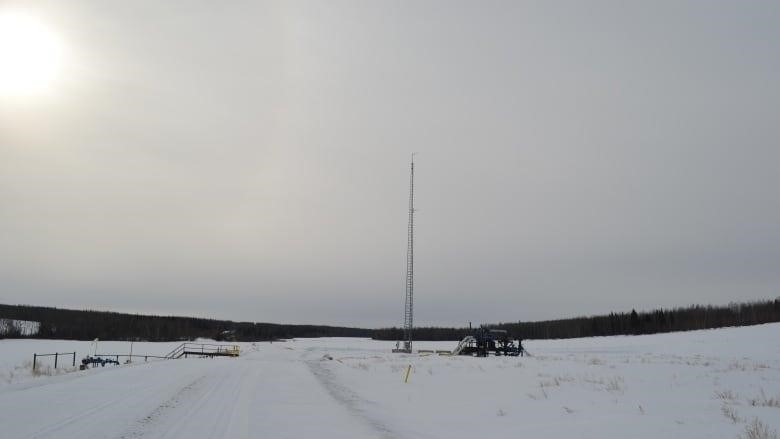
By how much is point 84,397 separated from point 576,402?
1299 cm

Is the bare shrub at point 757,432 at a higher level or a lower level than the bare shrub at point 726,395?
higher

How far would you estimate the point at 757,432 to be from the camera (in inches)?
361

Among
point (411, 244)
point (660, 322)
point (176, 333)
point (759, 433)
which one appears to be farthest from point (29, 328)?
point (759, 433)

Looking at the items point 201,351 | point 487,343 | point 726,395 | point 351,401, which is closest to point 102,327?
point 201,351

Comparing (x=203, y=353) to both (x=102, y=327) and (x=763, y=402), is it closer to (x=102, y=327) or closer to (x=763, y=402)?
(x=763, y=402)

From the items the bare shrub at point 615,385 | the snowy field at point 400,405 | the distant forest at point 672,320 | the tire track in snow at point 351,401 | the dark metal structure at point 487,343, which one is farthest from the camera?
the distant forest at point 672,320

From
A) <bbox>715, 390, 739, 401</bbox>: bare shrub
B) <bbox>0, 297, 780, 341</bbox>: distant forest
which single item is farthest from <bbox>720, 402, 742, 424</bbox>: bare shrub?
<bbox>0, 297, 780, 341</bbox>: distant forest

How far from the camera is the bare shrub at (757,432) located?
8.99 metres

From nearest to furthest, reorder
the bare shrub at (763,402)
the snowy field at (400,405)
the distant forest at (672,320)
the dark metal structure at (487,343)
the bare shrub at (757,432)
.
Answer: the bare shrub at (757,432) → the snowy field at (400,405) → the bare shrub at (763,402) → the dark metal structure at (487,343) → the distant forest at (672,320)

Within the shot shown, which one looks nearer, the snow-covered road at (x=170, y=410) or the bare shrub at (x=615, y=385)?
the snow-covered road at (x=170, y=410)

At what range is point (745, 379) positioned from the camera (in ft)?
65.6

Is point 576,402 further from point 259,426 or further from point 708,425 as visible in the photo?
point 259,426

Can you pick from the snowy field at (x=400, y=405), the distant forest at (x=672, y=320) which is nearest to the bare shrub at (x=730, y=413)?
the snowy field at (x=400, y=405)

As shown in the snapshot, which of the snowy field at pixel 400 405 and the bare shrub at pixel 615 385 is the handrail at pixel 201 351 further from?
the bare shrub at pixel 615 385
